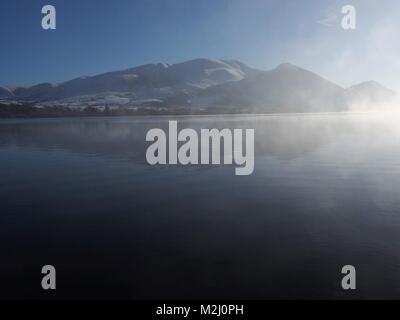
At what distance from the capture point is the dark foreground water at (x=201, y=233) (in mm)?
11312

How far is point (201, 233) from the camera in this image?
15195mm

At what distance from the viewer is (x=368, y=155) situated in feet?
115

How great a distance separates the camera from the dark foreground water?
11312 mm

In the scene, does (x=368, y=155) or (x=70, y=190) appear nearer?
(x=70, y=190)

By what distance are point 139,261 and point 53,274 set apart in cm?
268

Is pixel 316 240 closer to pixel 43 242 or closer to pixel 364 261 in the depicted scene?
pixel 364 261
